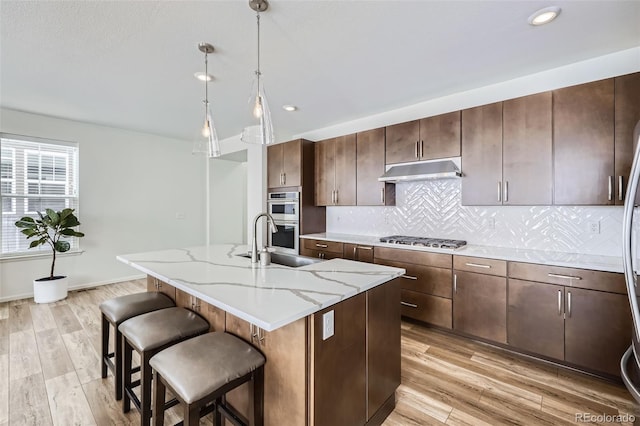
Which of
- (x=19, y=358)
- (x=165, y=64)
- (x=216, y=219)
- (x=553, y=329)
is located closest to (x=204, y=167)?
(x=216, y=219)

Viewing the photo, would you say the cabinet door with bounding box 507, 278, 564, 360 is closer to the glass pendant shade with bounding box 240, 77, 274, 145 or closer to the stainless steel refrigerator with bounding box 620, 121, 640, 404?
the stainless steel refrigerator with bounding box 620, 121, 640, 404

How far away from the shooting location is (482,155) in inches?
113

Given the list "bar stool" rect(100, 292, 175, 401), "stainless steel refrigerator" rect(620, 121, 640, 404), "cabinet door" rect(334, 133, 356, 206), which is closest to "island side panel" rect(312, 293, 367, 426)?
"stainless steel refrigerator" rect(620, 121, 640, 404)

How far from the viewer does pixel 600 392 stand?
2037 millimetres

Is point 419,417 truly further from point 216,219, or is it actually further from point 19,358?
point 216,219

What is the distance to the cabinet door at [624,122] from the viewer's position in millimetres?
2146

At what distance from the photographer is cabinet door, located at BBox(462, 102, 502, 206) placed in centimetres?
278

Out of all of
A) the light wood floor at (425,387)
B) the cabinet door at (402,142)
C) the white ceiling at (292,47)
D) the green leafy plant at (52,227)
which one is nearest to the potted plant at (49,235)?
the green leafy plant at (52,227)

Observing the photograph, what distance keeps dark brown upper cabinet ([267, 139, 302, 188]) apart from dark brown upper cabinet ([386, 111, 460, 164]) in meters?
1.39

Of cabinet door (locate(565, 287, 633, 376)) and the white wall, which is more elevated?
the white wall

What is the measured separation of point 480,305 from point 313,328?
82.8 inches

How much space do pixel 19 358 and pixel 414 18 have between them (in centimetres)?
420

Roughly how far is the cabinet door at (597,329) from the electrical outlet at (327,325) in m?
2.07

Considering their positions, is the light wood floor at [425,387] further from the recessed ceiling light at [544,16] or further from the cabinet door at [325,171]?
the recessed ceiling light at [544,16]
